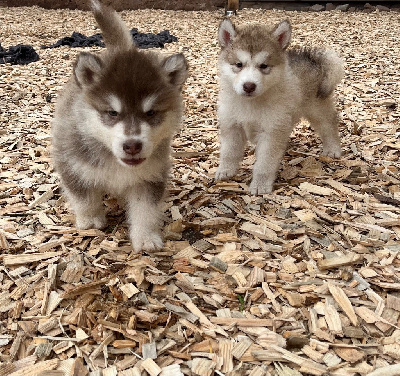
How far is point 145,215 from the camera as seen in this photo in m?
2.74

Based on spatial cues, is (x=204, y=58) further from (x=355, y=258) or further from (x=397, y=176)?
(x=355, y=258)

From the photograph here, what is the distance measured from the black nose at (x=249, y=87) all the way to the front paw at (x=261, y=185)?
2.19 feet

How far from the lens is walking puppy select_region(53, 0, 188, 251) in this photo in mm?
2293

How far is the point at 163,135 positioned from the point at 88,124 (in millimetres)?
407

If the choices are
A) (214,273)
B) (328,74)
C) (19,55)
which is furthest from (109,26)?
(19,55)

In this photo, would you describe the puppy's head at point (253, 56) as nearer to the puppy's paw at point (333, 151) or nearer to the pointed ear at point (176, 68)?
the pointed ear at point (176, 68)

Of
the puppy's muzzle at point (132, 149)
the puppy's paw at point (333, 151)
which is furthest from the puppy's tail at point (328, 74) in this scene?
the puppy's muzzle at point (132, 149)

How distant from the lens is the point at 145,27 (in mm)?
9773

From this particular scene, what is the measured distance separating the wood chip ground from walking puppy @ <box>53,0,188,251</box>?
0.78 ft

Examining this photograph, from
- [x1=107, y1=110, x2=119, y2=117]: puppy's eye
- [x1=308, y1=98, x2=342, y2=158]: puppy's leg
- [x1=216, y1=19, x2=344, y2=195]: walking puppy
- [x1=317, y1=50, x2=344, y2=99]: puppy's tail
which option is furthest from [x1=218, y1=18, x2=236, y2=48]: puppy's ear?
[x1=107, y1=110, x2=119, y2=117]: puppy's eye

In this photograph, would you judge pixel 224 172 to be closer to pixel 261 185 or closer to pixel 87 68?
pixel 261 185

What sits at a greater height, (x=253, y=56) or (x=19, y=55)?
(x=253, y=56)

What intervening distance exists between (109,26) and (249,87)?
1.05m

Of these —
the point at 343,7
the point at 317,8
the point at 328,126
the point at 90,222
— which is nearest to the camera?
the point at 90,222
